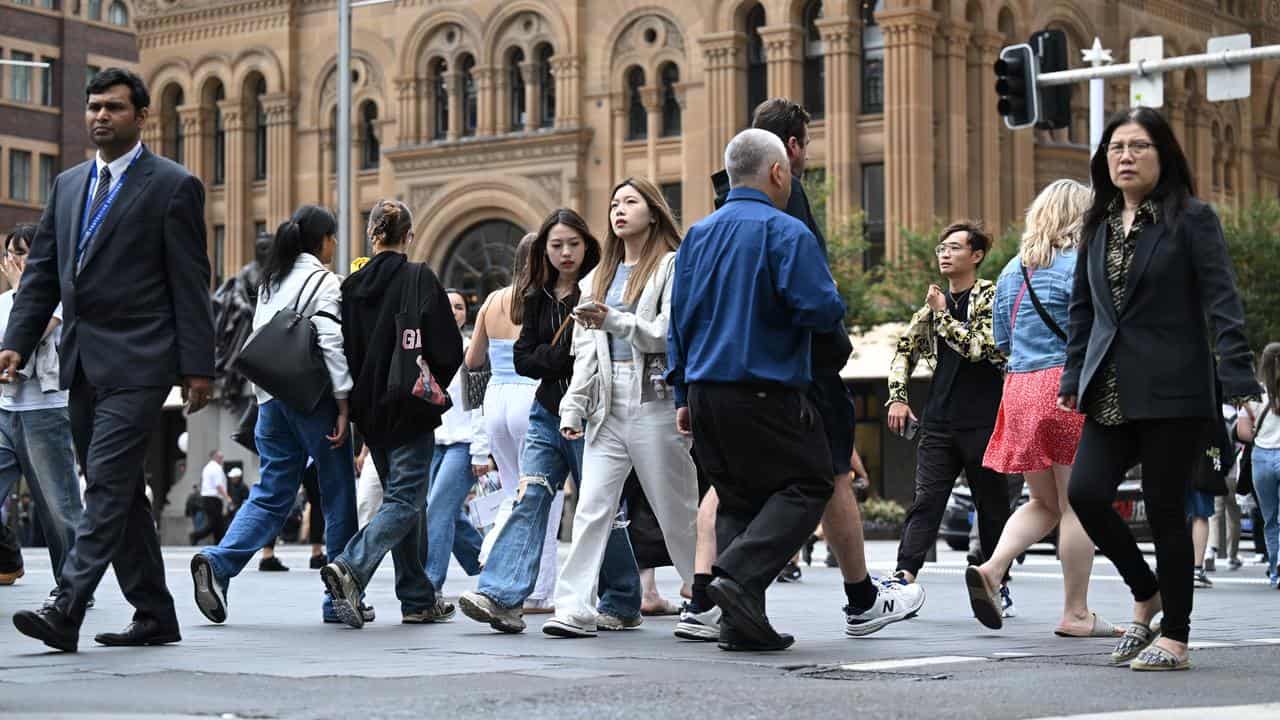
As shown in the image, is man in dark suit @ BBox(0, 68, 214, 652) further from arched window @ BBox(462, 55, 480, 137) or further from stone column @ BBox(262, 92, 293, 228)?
stone column @ BBox(262, 92, 293, 228)

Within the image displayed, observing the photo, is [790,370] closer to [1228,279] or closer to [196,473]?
[1228,279]

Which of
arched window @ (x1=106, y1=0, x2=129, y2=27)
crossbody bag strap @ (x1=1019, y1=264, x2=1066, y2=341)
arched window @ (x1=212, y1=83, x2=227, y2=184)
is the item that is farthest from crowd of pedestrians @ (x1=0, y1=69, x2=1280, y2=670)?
arched window @ (x1=106, y1=0, x2=129, y2=27)

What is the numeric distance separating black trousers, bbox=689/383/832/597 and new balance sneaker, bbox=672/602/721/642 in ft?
2.13

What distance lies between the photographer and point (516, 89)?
4869 centimetres

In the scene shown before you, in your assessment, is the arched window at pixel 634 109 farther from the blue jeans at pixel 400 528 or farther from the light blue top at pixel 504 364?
the blue jeans at pixel 400 528

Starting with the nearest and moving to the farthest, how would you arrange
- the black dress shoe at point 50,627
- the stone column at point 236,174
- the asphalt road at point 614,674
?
1. the asphalt road at point 614,674
2. the black dress shoe at point 50,627
3. the stone column at point 236,174

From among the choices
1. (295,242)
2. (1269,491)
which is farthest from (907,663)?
(1269,491)

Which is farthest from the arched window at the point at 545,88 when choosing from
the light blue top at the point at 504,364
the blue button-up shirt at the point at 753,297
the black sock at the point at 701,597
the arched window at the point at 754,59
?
the blue button-up shirt at the point at 753,297

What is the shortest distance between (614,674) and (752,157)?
241 cm

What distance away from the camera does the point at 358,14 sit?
51500 mm

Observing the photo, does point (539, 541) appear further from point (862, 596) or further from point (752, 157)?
point (752, 157)

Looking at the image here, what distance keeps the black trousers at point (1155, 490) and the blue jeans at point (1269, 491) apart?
→ 791 cm

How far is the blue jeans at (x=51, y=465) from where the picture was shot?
1077 cm

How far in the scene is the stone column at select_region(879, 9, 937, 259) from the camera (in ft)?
139
